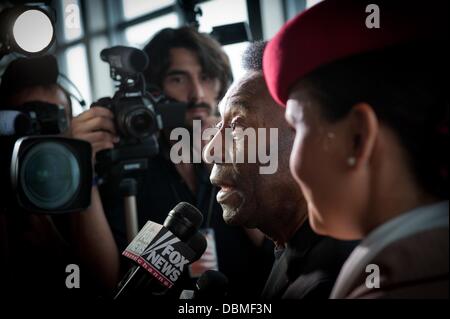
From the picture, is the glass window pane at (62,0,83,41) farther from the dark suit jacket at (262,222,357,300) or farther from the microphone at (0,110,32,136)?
the dark suit jacket at (262,222,357,300)

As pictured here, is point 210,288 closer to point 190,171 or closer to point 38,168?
point 38,168

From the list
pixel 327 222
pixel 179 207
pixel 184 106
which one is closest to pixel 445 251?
pixel 327 222

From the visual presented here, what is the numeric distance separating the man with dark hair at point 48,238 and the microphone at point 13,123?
0.37 ft

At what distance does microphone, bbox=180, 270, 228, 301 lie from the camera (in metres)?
0.96

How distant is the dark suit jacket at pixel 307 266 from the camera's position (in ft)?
2.89

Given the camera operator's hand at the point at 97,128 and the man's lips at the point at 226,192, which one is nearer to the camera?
the man's lips at the point at 226,192

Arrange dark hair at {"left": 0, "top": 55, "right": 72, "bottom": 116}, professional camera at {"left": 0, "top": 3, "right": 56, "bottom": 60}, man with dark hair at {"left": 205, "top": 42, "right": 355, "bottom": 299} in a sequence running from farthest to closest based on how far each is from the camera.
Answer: dark hair at {"left": 0, "top": 55, "right": 72, "bottom": 116}
professional camera at {"left": 0, "top": 3, "right": 56, "bottom": 60}
man with dark hair at {"left": 205, "top": 42, "right": 355, "bottom": 299}

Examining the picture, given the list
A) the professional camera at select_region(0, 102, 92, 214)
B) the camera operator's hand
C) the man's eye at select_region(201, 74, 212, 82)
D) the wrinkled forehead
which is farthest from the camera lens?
the man's eye at select_region(201, 74, 212, 82)

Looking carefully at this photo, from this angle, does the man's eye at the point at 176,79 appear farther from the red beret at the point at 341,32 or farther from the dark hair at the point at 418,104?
the dark hair at the point at 418,104

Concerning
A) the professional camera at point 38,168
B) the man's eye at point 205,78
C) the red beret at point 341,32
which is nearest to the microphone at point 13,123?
the professional camera at point 38,168

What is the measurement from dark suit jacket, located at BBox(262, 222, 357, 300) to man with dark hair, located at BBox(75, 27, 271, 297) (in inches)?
20.2
